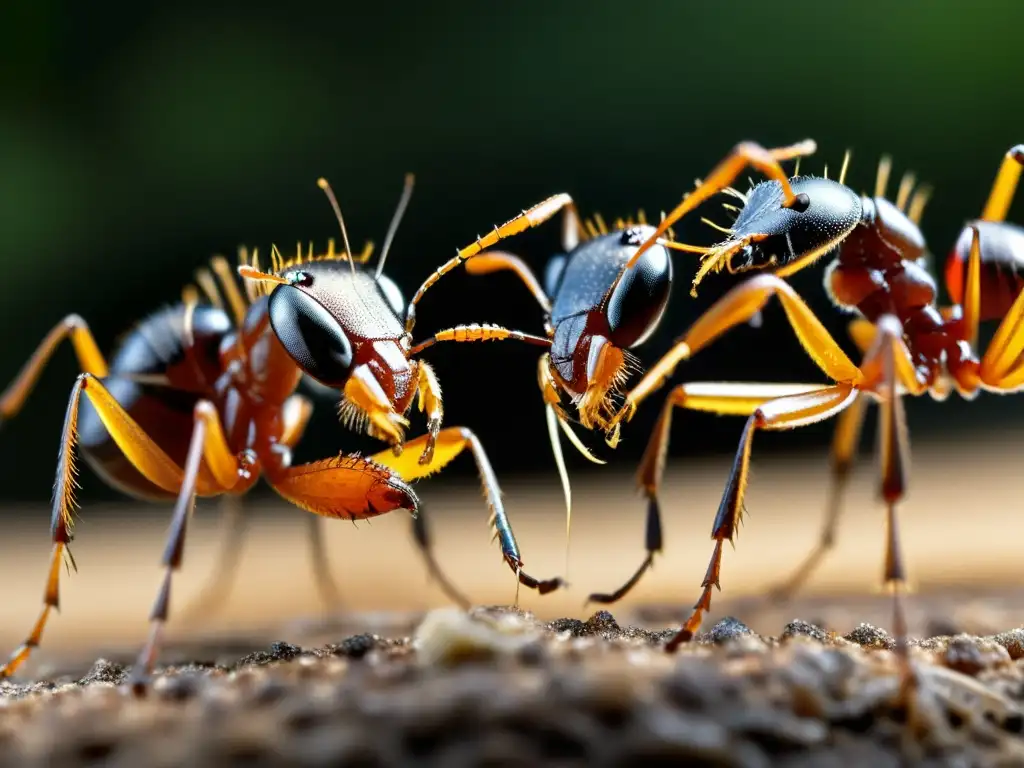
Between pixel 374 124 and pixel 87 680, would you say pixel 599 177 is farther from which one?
pixel 87 680

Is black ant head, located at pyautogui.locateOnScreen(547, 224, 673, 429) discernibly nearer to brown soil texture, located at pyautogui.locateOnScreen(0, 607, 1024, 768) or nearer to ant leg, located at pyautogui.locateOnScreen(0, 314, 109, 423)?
brown soil texture, located at pyautogui.locateOnScreen(0, 607, 1024, 768)

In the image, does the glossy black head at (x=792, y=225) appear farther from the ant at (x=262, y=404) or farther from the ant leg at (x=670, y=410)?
the ant at (x=262, y=404)

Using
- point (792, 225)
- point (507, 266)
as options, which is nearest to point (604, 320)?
point (507, 266)

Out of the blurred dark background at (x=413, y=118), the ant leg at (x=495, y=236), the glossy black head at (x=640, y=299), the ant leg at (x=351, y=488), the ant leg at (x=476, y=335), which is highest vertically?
the blurred dark background at (x=413, y=118)

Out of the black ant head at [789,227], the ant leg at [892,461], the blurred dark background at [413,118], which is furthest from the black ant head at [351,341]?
the blurred dark background at [413,118]

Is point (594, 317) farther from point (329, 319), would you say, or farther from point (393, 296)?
point (329, 319)
